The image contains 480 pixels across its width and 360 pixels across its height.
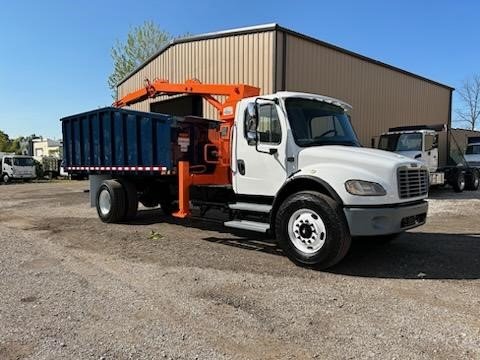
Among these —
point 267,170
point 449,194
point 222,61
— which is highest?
point 222,61

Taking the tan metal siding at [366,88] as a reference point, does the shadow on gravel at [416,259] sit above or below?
below

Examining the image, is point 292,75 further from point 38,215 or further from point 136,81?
point 136,81

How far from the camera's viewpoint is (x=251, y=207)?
301 inches

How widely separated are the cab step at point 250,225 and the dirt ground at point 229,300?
428 millimetres

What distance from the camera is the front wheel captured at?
20.1 ft

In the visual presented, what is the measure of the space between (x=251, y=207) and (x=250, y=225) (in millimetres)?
356

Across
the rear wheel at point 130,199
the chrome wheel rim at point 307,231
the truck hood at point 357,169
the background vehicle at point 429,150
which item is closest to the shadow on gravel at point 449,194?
the background vehicle at point 429,150

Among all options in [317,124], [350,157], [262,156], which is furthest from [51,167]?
[350,157]

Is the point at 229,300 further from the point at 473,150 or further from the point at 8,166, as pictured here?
the point at 8,166

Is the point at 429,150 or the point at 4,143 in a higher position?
the point at 4,143

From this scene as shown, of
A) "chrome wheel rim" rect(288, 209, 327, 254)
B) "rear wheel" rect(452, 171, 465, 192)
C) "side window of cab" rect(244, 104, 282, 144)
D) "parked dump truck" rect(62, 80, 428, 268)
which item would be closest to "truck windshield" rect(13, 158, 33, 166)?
"parked dump truck" rect(62, 80, 428, 268)

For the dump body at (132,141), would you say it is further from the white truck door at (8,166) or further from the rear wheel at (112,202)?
the white truck door at (8,166)

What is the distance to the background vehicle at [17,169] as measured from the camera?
32844mm

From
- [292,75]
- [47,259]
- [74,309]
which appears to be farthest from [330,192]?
[292,75]
